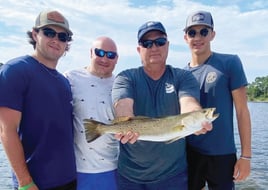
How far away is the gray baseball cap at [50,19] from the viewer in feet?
15.2

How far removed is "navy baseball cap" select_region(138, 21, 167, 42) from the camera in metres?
4.58

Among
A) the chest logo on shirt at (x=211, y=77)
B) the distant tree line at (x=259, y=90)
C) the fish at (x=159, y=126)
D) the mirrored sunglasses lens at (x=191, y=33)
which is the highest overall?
the mirrored sunglasses lens at (x=191, y=33)

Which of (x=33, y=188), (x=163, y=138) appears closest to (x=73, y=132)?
(x=33, y=188)

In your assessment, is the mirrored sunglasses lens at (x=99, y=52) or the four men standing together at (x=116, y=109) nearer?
the four men standing together at (x=116, y=109)

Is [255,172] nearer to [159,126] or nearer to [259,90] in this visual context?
[159,126]

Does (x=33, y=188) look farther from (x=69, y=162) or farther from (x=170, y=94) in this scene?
(x=170, y=94)

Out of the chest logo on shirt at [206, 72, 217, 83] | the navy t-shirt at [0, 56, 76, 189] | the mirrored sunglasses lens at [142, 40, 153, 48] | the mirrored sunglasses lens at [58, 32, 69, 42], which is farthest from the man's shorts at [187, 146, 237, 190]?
the mirrored sunglasses lens at [58, 32, 69, 42]

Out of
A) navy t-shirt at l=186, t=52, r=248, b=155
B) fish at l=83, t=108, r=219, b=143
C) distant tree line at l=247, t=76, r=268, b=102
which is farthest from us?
distant tree line at l=247, t=76, r=268, b=102

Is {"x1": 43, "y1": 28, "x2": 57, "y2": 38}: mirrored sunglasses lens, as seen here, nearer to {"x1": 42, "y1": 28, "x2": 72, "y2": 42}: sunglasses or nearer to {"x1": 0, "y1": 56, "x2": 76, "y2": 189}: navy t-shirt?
{"x1": 42, "y1": 28, "x2": 72, "y2": 42}: sunglasses

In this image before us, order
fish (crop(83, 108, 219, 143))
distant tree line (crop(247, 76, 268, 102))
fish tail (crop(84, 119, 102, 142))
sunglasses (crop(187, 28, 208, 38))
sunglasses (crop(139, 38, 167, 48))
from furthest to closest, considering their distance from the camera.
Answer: distant tree line (crop(247, 76, 268, 102)) < sunglasses (crop(187, 28, 208, 38)) < sunglasses (crop(139, 38, 167, 48)) < fish tail (crop(84, 119, 102, 142)) < fish (crop(83, 108, 219, 143))

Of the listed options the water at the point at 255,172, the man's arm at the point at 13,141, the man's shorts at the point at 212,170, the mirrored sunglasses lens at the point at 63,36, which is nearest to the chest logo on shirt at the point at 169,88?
the man's shorts at the point at 212,170

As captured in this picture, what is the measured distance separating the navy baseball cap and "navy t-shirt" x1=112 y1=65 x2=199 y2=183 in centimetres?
57

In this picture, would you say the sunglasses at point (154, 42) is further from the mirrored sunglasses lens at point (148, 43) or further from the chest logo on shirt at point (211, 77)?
the chest logo on shirt at point (211, 77)

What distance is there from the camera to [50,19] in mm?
4652
